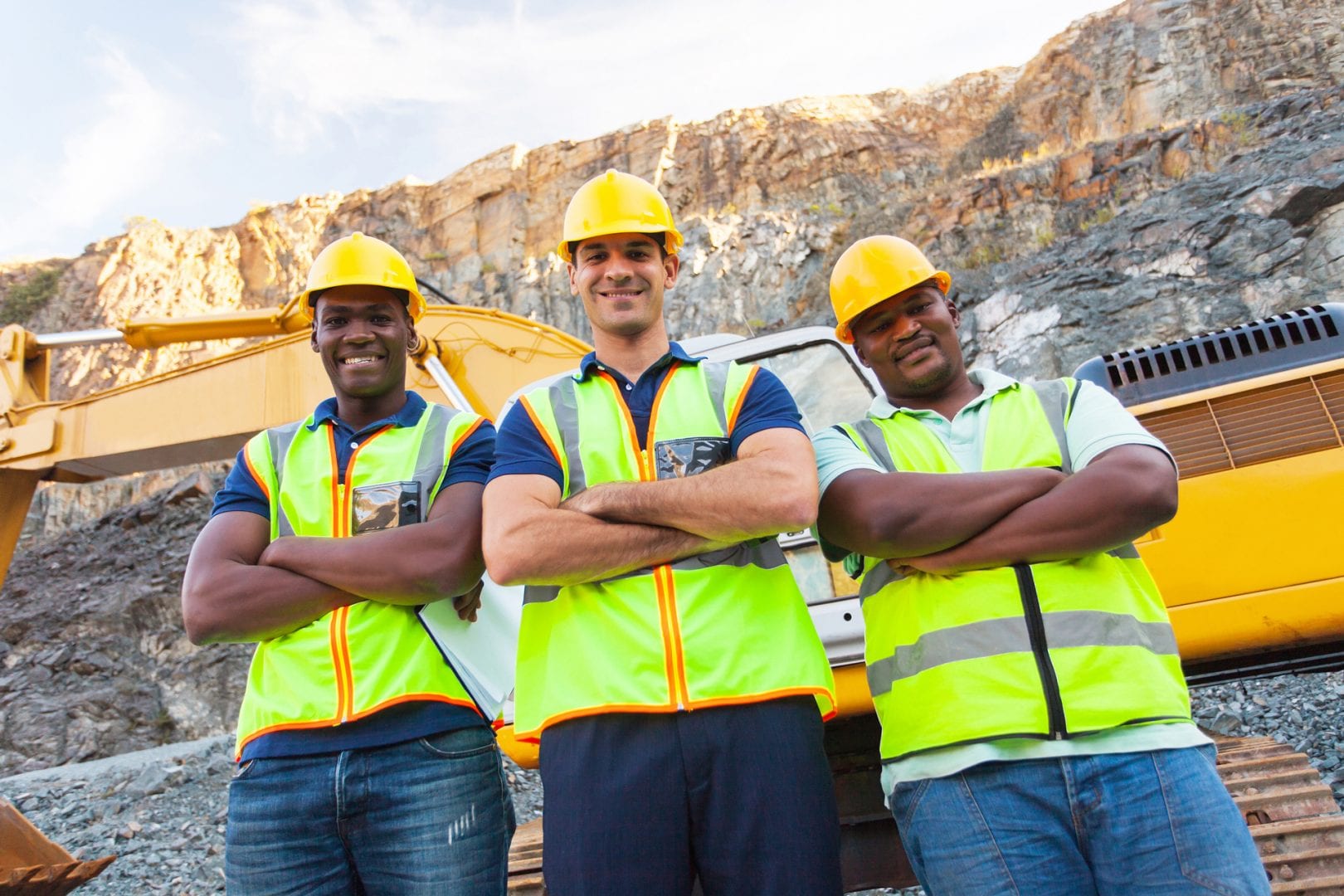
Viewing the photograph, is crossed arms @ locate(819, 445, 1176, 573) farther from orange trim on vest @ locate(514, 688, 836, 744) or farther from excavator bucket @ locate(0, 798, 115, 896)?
excavator bucket @ locate(0, 798, 115, 896)

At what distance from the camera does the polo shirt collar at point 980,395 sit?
2291 mm

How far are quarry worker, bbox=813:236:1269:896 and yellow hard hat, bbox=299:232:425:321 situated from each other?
1.29 meters

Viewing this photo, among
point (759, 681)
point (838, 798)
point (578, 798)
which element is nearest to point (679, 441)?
point (759, 681)

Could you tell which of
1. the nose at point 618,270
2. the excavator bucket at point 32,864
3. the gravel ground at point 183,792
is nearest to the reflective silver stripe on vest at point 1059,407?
the nose at point 618,270

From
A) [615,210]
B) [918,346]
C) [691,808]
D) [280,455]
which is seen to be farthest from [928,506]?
[280,455]

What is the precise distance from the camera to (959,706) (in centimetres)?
186

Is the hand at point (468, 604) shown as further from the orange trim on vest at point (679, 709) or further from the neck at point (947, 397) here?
the neck at point (947, 397)

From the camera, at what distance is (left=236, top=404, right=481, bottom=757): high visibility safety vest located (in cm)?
208

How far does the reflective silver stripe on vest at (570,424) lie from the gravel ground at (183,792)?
411 centimetres

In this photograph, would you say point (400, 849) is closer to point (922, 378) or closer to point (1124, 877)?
point (1124, 877)

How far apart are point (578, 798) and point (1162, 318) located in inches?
533

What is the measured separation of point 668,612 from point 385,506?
2.83 feet

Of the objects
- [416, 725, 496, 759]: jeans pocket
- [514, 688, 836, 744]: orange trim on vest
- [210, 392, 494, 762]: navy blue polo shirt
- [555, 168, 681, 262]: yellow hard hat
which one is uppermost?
[555, 168, 681, 262]: yellow hard hat

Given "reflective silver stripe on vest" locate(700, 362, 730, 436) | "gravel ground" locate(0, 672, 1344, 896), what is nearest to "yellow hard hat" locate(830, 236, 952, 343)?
"reflective silver stripe on vest" locate(700, 362, 730, 436)
